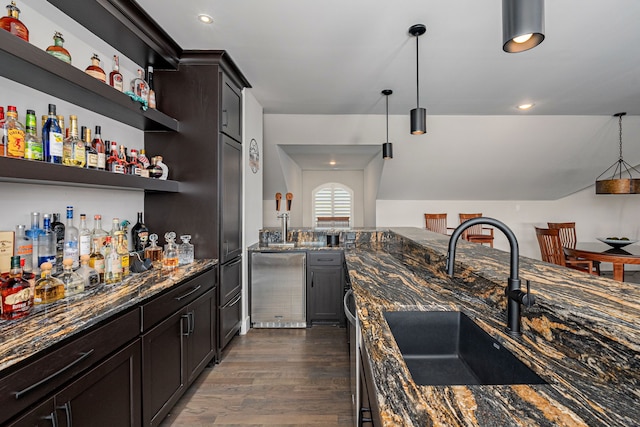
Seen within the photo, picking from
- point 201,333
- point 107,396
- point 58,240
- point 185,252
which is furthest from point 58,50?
point 201,333

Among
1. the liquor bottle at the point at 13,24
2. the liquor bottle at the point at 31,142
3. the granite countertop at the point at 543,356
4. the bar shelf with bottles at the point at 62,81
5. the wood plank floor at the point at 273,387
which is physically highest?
the liquor bottle at the point at 13,24

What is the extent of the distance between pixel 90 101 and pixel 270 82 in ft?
5.63

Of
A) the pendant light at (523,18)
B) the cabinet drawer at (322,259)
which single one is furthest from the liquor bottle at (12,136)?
the cabinet drawer at (322,259)

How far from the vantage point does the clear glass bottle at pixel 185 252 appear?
7.49ft

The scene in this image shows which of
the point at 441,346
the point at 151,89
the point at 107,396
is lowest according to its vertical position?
the point at 107,396

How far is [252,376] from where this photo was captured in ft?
7.70

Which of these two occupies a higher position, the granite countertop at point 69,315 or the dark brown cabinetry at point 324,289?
the granite countertop at point 69,315

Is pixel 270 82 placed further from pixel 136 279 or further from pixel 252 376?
pixel 252 376

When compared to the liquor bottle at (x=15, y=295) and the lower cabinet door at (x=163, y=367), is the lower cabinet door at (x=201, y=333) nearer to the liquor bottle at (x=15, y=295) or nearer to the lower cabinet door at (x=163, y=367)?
the lower cabinet door at (x=163, y=367)

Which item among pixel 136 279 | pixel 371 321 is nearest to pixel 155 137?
pixel 136 279

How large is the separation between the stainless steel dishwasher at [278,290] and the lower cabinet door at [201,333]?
33.2 inches

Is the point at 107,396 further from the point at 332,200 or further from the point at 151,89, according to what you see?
the point at 332,200

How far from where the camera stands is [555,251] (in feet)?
14.0

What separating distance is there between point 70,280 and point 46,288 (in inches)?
5.4
